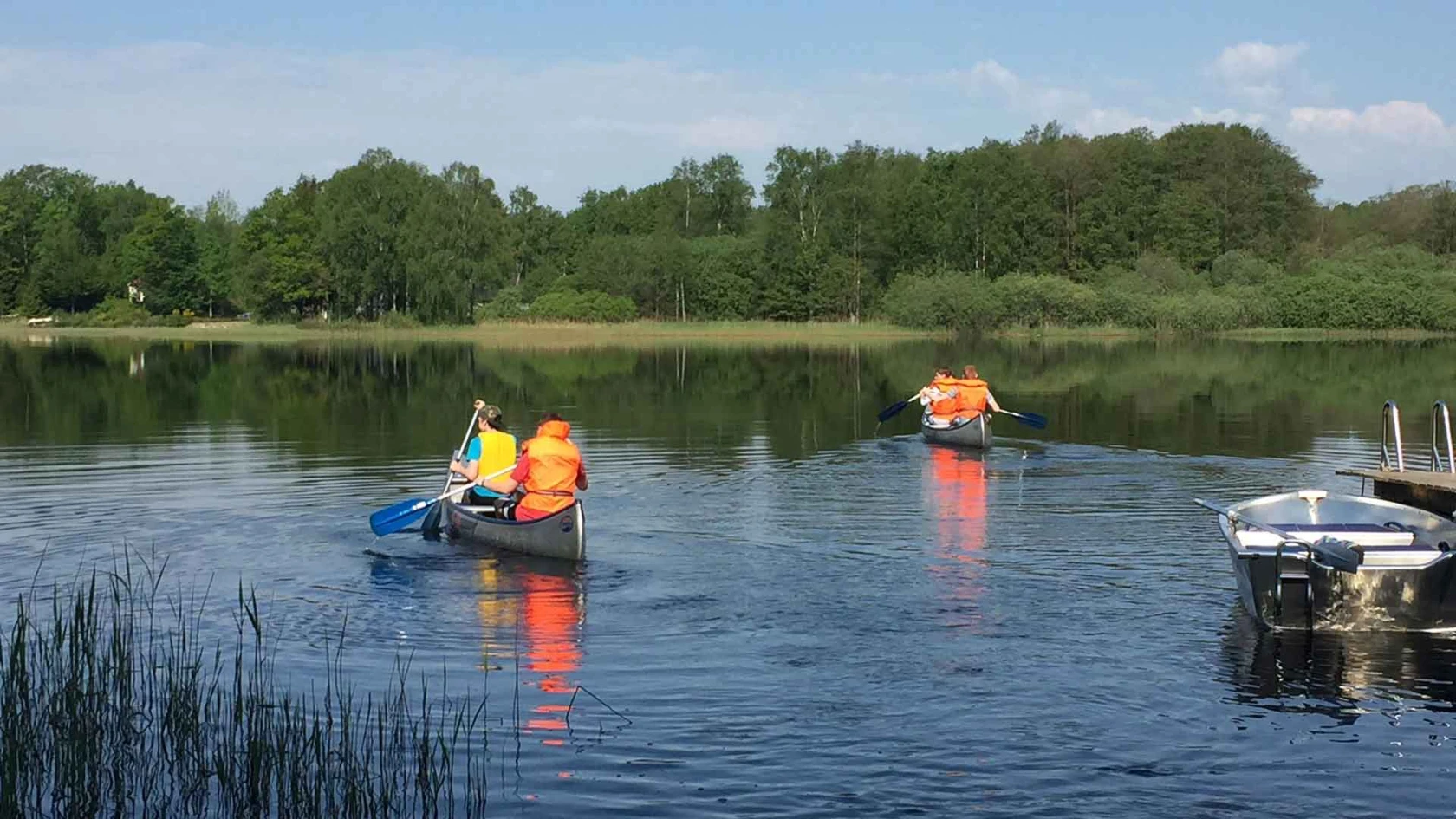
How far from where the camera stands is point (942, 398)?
29.3 m

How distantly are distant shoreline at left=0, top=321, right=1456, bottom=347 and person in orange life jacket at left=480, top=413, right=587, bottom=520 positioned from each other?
2646 inches

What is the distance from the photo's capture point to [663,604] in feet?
45.4

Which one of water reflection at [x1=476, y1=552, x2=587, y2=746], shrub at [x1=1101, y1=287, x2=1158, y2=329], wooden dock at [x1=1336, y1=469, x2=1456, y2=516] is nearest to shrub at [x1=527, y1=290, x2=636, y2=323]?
shrub at [x1=1101, y1=287, x2=1158, y2=329]

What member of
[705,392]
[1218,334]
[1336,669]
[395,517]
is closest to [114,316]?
[1218,334]

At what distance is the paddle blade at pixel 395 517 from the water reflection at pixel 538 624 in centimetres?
120

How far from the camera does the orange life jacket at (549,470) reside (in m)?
16.2

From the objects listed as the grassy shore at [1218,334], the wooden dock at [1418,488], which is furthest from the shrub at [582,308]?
the wooden dock at [1418,488]

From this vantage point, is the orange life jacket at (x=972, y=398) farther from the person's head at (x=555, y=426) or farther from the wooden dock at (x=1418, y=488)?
the person's head at (x=555, y=426)

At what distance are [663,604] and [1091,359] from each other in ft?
165

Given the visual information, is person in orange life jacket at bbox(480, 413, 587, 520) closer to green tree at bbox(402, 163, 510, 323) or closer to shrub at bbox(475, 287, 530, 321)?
green tree at bbox(402, 163, 510, 323)

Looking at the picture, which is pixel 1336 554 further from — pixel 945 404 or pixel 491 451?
pixel 945 404

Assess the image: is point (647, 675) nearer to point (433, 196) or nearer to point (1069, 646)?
point (1069, 646)

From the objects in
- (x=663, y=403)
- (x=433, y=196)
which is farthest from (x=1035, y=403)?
(x=433, y=196)

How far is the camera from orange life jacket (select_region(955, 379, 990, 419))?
91.8 ft
